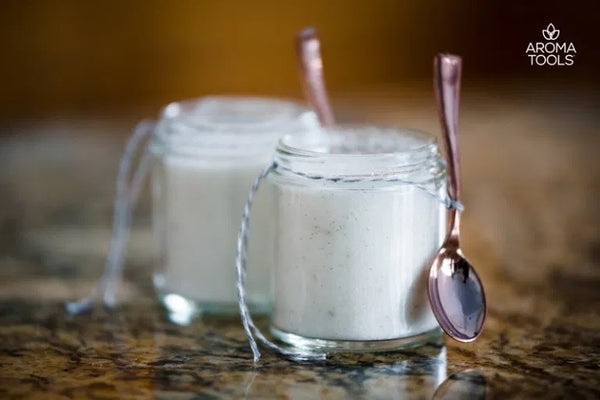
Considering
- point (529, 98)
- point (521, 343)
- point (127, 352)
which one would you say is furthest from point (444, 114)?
point (529, 98)

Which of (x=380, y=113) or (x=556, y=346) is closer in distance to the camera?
(x=556, y=346)

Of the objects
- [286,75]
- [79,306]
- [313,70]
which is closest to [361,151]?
[313,70]

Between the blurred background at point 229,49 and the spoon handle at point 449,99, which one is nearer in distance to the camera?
the spoon handle at point 449,99

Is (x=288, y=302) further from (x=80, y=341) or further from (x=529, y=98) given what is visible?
(x=529, y=98)

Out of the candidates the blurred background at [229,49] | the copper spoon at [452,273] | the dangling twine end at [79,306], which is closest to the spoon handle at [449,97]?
the copper spoon at [452,273]

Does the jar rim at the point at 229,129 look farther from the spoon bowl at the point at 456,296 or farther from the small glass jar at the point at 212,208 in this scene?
the spoon bowl at the point at 456,296

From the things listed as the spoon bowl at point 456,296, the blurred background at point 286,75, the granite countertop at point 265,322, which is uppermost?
the blurred background at point 286,75

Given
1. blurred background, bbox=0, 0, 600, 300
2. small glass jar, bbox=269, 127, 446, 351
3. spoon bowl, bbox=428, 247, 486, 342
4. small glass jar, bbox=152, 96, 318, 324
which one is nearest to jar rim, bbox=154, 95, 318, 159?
small glass jar, bbox=152, 96, 318, 324
